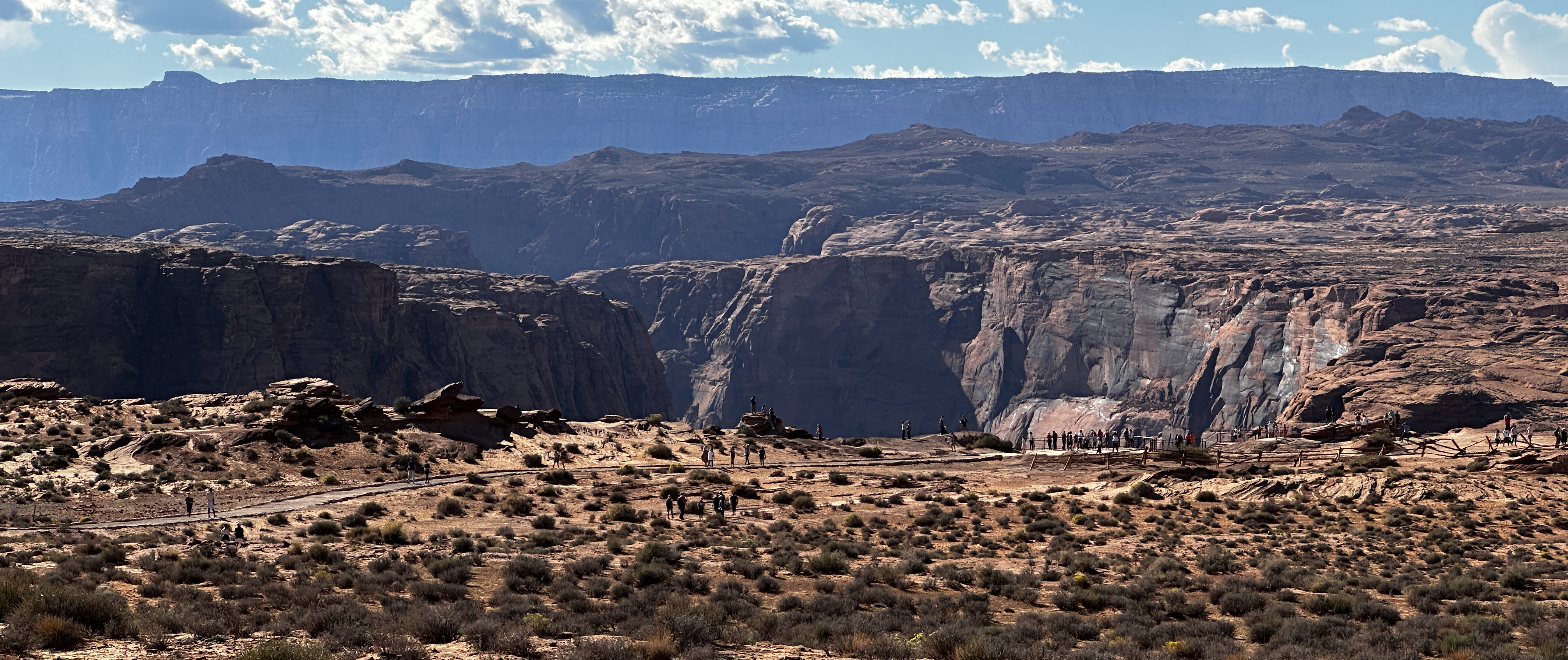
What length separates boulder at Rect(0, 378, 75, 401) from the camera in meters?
62.6

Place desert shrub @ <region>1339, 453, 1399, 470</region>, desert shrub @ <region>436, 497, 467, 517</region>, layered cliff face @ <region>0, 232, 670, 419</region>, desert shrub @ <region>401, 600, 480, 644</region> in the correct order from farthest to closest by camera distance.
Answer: layered cliff face @ <region>0, 232, 670, 419</region>, desert shrub @ <region>1339, 453, 1399, 470</region>, desert shrub @ <region>436, 497, 467, 517</region>, desert shrub @ <region>401, 600, 480, 644</region>

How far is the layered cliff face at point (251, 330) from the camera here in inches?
4232

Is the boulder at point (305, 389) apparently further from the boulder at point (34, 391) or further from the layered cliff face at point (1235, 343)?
the layered cliff face at point (1235, 343)

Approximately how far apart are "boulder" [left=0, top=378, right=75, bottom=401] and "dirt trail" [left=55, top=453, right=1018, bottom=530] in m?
21.8

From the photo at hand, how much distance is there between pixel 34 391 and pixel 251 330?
54937 mm

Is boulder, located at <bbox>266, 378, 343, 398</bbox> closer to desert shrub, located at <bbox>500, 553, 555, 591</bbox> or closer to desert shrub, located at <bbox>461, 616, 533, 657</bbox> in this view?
desert shrub, located at <bbox>500, 553, 555, 591</bbox>

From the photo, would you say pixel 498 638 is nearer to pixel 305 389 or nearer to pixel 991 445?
pixel 305 389

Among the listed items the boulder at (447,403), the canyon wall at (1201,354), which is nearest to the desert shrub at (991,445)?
the boulder at (447,403)

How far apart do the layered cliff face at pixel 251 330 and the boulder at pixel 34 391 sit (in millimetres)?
41474

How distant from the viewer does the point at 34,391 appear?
207 ft

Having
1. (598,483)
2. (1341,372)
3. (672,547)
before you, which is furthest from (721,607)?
(1341,372)

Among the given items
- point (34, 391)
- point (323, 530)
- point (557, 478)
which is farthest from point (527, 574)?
point (34, 391)

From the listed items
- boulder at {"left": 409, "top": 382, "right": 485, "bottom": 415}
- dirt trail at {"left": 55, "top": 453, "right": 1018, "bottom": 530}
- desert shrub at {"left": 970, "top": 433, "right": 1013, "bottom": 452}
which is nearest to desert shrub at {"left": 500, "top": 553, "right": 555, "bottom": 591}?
dirt trail at {"left": 55, "top": 453, "right": 1018, "bottom": 530}

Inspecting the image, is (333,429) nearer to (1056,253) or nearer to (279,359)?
(279,359)
